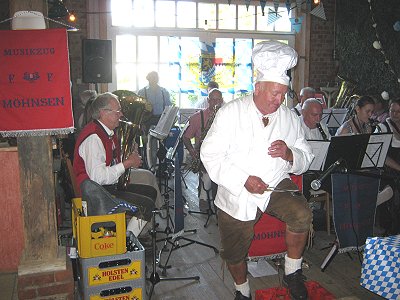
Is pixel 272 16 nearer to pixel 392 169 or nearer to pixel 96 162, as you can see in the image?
pixel 392 169

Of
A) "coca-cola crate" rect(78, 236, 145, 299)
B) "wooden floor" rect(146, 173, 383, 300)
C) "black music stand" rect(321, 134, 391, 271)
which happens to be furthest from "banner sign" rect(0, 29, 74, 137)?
"black music stand" rect(321, 134, 391, 271)

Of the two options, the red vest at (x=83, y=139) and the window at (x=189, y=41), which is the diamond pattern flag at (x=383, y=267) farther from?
the window at (x=189, y=41)

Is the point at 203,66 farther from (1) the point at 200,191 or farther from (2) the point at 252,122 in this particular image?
(2) the point at 252,122

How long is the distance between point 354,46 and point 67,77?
26.7 feet

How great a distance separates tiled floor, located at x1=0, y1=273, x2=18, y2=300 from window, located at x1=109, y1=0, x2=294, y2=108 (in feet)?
18.7

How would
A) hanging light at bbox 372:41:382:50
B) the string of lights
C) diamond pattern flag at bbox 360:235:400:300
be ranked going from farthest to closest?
hanging light at bbox 372:41:382:50, the string of lights, diamond pattern flag at bbox 360:235:400:300

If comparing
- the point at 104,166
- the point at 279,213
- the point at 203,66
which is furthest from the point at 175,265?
the point at 203,66

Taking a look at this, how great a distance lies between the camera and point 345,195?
12.2 feet

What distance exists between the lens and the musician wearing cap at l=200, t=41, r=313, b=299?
2.53m

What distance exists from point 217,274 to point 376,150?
1879 millimetres

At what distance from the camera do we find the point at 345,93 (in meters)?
8.54

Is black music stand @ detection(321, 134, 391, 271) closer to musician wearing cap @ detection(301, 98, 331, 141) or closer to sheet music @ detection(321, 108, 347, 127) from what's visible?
musician wearing cap @ detection(301, 98, 331, 141)

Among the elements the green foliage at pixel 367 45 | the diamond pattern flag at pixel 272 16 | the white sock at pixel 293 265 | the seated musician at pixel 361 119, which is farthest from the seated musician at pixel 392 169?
the diamond pattern flag at pixel 272 16

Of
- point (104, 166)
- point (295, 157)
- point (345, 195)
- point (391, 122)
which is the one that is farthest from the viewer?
point (391, 122)
